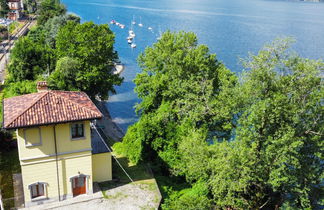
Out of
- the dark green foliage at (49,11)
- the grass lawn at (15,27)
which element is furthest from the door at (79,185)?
the grass lawn at (15,27)

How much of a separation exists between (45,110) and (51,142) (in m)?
2.45

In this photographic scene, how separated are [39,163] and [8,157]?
31.1ft

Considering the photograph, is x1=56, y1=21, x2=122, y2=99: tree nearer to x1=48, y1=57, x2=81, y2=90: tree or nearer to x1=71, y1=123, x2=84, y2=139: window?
x1=48, y1=57, x2=81, y2=90: tree

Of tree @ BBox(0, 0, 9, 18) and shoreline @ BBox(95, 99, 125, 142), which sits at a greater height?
tree @ BBox(0, 0, 9, 18)

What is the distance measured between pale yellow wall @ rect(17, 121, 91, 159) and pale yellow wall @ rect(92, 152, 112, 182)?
2.97 metres

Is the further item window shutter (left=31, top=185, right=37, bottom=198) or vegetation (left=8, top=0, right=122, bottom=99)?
vegetation (left=8, top=0, right=122, bottom=99)

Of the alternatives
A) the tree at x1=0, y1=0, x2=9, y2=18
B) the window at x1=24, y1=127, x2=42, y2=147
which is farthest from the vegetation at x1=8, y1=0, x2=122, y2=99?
the tree at x1=0, y1=0, x2=9, y2=18

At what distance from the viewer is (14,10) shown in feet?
397

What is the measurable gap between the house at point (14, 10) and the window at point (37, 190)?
356 feet

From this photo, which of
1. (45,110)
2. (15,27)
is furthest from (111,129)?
(15,27)

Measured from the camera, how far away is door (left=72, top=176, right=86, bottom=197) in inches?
1057

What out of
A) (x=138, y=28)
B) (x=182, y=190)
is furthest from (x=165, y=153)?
(x=138, y=28)

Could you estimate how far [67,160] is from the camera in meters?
25.9

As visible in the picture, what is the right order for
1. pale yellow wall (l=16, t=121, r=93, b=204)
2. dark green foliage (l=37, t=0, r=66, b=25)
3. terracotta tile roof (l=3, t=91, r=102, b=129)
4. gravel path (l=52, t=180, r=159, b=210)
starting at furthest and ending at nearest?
dark green foliage (l=37, t=0, r=66, b=25)
gravel path (l=52, t=180, r=159, b=210)
pale yellow wall (l=16, t=121, r=93, b=204)
terracotta tile roof (l=3, t=91, r=102, b=129)
